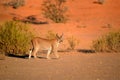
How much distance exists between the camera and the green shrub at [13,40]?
19.9 metres

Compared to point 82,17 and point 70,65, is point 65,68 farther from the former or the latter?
point 82,17

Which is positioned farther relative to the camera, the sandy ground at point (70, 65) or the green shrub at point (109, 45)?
the green shrub at point (109, 45)

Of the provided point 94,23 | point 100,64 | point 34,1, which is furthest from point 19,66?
point 34,1

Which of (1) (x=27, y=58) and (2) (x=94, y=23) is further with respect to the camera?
(2) (x=94, y=23)

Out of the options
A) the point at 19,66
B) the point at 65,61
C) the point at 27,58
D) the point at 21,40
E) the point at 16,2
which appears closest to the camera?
the point at 19,66

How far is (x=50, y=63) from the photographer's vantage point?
1689 centimetres

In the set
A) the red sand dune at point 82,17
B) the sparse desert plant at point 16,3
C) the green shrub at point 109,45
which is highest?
the sparse desert plant at point 16,3

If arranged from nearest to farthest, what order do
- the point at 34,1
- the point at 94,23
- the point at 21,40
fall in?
the point at 21,40 < the point at 94,23 < the point at 34,1

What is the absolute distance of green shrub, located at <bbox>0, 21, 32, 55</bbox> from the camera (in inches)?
785

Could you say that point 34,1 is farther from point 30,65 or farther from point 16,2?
point 30,65

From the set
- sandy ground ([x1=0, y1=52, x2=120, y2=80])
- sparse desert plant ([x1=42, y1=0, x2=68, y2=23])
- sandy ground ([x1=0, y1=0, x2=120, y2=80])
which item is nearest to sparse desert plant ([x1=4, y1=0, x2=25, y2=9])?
sparse desert plant ([x1=42, y1=0, x2=68, y2=23])

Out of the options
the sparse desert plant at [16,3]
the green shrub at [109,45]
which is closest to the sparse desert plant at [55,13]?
the sparse desert plant at [16,3]

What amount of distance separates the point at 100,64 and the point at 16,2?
3522 cm

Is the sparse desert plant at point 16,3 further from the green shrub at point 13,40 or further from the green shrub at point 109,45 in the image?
the green shrub at point 13,40
